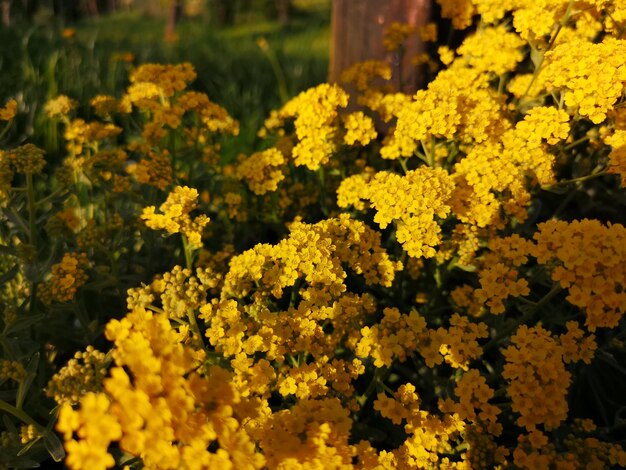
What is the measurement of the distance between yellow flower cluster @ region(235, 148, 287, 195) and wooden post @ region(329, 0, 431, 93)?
3.66 feet

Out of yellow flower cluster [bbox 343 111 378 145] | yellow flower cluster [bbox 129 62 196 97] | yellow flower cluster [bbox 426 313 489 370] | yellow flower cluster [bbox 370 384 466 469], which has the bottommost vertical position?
yellow flower cluster [bbox 370 384 466 469]

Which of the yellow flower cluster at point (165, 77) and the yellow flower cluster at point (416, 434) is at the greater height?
the yellow flower cluster at point (165, 77)

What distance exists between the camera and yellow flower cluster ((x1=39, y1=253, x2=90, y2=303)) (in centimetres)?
205

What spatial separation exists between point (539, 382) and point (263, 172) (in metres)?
1.58

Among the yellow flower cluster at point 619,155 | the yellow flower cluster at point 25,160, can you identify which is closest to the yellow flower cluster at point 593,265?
the yellow flower cluster at point 619,155

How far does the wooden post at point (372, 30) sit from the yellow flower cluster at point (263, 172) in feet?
3.66

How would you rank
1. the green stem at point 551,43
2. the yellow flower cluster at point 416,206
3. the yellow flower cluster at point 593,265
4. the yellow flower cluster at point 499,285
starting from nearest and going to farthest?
the yellow flower cluster at point 593,265, the yellow flower cluster at point 499,285, the yellow flower cluster at point 416,206, the green stem at point 551,43

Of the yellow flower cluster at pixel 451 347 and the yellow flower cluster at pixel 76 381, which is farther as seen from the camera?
the yellow flower cluster at pixel 451 347

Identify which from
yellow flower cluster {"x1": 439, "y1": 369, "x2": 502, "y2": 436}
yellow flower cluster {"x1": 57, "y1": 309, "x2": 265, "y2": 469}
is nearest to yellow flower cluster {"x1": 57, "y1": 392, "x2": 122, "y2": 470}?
yellow flower cluster {"x1": 57, "y1": 309, "x2": 265, "y2": 469}

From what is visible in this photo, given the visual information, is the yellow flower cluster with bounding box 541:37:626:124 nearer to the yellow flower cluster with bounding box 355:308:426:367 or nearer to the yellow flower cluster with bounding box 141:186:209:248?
the yellow flower cluster with bounding box 355:308:426:367

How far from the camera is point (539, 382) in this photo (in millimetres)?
1700

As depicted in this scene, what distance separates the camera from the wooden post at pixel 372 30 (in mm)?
3221

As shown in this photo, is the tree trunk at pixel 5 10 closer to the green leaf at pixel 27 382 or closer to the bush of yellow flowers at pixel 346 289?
the bush of yellow flowers at pixel 346 289

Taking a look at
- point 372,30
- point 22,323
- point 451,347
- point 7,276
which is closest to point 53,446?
point 22,323
